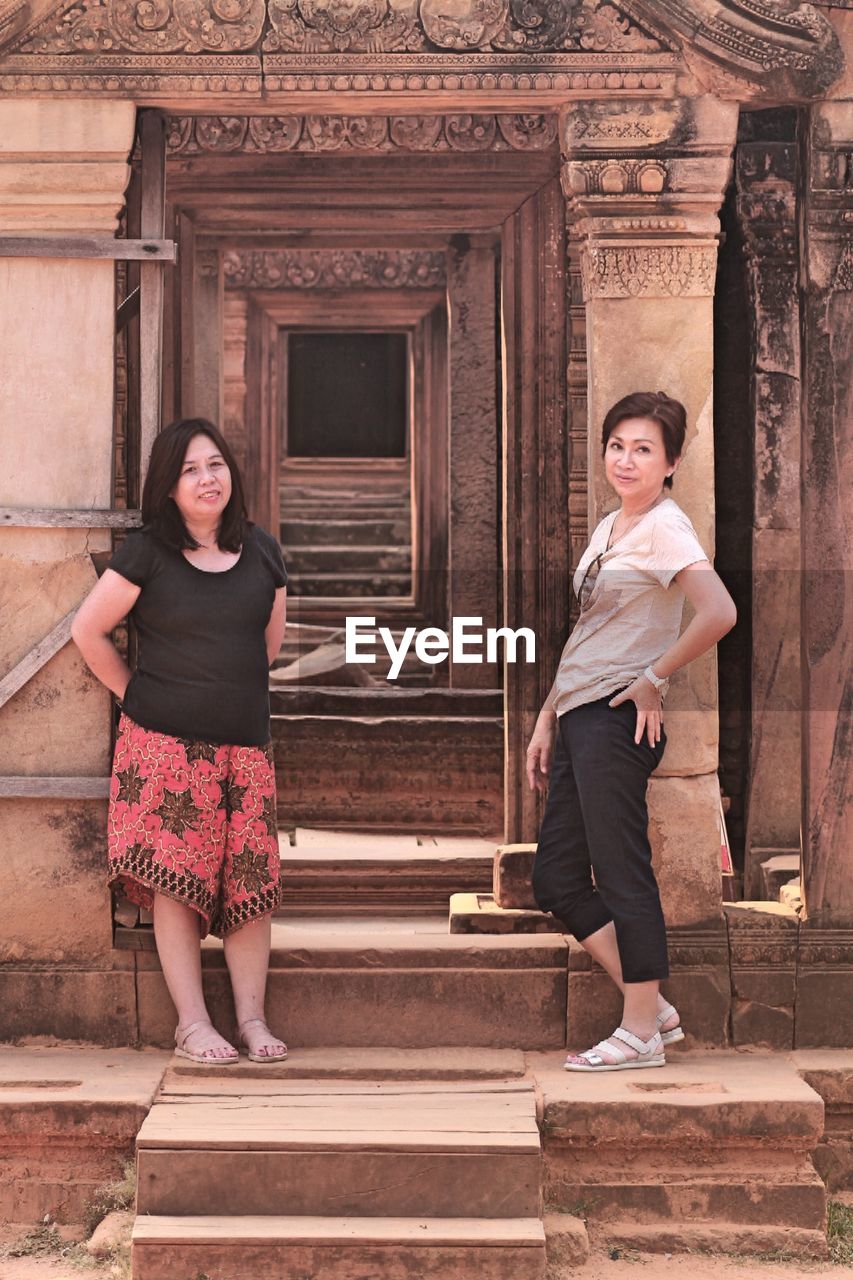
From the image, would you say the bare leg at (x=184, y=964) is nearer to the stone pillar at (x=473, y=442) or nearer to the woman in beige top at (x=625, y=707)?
the woman in beige top at (x=625, y=707)

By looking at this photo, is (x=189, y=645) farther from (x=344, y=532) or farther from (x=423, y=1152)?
(x=344, y=532)

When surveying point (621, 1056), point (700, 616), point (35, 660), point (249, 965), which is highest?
point (700, 616)

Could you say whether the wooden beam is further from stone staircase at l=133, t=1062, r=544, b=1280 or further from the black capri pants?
the black capri pants

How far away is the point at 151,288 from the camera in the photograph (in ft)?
18.1

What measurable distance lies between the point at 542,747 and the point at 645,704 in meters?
0.43

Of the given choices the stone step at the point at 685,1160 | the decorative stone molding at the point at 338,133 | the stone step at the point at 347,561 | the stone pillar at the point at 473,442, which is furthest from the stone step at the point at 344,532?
the stone step at the point at 685,1160

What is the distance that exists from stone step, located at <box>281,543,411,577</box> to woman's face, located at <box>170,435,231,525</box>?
450 inches

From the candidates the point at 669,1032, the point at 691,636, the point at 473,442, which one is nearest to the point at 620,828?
the point at 691,636

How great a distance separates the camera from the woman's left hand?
4.99 meters

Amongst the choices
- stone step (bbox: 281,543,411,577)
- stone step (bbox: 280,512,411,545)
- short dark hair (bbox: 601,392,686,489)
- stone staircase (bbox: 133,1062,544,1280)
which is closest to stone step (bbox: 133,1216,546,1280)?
stone staircase (bbox: 133,1062,544,1280)

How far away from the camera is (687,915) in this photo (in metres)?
5.48

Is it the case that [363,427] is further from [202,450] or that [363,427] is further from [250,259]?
[202,450]

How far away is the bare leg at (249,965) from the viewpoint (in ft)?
17.1

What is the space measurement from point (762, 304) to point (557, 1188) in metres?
4.43
